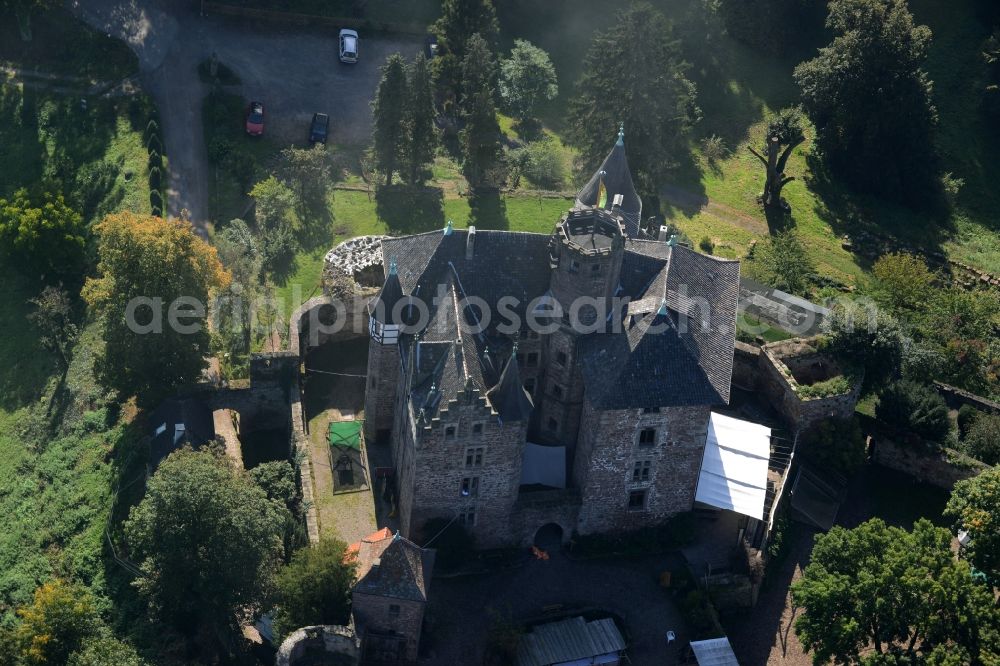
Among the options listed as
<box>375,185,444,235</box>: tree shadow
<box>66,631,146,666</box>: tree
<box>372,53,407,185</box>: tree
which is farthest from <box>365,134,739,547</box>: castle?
<box>372,53,407,185</box>: tree

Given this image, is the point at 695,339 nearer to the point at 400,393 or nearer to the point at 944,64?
the point at 400,393

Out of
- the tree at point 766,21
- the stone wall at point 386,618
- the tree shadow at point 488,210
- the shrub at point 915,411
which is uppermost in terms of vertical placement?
the tree at point 766,21

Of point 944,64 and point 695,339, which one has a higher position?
point 944,64

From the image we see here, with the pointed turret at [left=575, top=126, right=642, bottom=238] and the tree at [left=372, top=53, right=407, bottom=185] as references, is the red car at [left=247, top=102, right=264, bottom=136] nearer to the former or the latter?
the tree at [left=372, top=53, right=407, bottom=185]

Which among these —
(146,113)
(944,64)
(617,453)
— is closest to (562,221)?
(617,453)

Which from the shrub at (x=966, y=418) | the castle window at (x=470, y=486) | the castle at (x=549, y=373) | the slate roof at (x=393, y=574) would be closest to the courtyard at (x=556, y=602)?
the castle at (x=549, y=373)

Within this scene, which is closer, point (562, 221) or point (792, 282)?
point (562, 221)

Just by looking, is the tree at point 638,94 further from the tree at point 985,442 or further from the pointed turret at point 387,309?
the tree at point 985,442
